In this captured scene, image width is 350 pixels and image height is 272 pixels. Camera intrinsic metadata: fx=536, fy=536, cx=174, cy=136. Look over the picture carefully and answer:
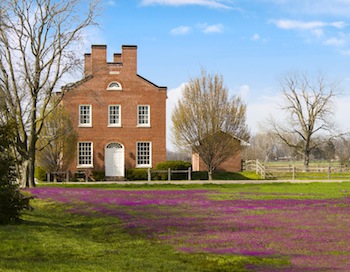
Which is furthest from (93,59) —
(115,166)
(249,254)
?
(249,254)

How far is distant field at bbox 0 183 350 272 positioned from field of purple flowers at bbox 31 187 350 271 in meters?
0.02

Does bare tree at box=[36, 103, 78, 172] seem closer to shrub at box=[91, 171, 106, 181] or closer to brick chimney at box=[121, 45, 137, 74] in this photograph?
shrub at box=[91, 171, 106, 181]

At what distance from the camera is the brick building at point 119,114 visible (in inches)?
1881

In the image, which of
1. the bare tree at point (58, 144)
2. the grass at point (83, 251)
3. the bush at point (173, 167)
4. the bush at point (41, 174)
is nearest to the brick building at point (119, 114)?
the bush at point (173, 167)

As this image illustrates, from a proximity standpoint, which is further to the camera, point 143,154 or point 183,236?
point 143,154

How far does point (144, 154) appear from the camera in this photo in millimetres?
48094

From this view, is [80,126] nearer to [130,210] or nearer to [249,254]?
[130,210]

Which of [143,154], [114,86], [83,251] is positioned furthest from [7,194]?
[114,86]

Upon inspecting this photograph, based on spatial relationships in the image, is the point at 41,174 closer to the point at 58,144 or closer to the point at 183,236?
the point at 58,144

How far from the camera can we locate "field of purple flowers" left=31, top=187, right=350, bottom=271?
12.3 metres

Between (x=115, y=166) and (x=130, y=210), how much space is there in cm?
2634

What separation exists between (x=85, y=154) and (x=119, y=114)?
4699mm

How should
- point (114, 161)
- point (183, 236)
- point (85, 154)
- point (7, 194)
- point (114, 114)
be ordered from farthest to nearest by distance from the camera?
point (114, 114)
point (85, 154)
point (114, 161)
point (7, 194)
point (183, 236)

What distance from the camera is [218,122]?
1780 inches
